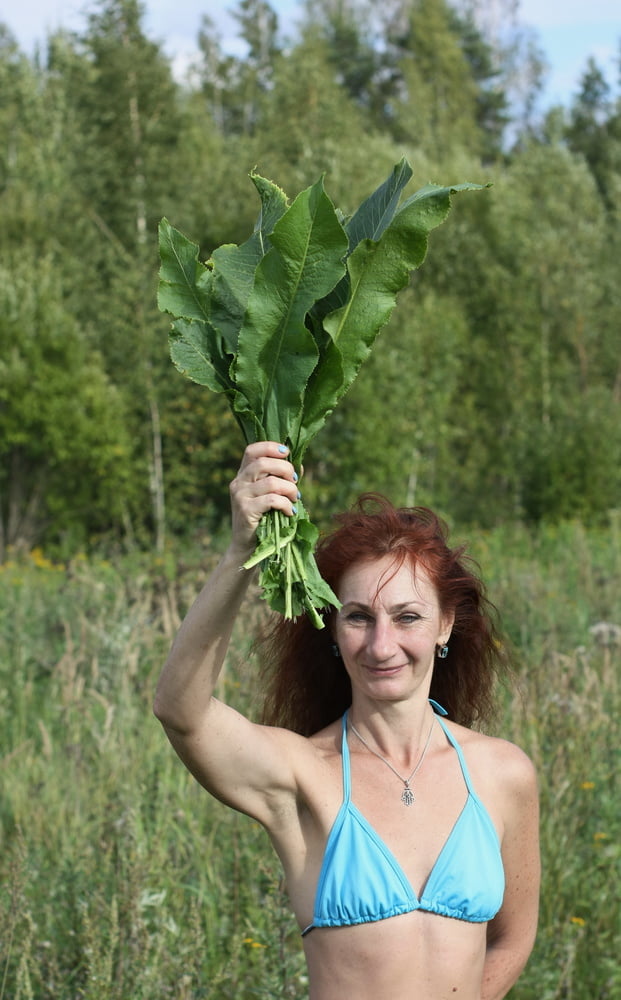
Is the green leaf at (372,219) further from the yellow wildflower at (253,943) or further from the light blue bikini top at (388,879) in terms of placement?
the yellow wildflower at (253,943)

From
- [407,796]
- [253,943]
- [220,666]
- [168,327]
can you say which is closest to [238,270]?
[220,666]

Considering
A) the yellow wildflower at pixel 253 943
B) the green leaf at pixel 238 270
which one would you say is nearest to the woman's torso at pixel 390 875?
the green leaf at pixel 238 270

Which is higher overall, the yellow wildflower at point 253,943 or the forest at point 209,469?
the forest at point 209,469

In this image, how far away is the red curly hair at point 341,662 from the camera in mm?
2217

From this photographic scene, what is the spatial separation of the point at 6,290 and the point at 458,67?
22.1 m

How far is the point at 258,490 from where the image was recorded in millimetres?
1791

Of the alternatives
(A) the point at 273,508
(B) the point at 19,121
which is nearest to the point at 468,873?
(A) the point at 273,508

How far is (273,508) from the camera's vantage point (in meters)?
1.79

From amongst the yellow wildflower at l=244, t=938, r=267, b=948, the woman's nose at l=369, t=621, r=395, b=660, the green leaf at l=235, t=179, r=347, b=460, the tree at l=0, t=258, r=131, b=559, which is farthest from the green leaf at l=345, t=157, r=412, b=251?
the tree at l=0, t=258, r=131, b=559

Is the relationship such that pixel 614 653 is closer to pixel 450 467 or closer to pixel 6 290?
pixel 6 290

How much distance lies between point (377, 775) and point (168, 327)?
13.9m

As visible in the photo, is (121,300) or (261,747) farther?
(121,300)

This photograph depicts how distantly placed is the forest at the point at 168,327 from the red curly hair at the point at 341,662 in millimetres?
9578

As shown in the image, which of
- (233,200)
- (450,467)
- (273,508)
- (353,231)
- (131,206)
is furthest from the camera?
(450,467)
